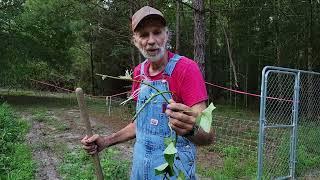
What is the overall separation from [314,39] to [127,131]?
65.6 feet

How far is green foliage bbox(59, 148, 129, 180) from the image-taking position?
671cm

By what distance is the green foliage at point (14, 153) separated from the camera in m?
7.62

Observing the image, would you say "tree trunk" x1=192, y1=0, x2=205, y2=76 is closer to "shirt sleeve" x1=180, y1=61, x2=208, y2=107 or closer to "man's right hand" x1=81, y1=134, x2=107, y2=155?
"man's right hand" x1=81, y1=134, x2=107, y2=155

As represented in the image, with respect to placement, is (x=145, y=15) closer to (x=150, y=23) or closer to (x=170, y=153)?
(x=150, y=23)

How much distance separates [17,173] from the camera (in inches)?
295

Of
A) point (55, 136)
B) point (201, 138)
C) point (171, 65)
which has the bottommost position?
point (55, 136)

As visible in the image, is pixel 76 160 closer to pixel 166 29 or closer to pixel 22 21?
pixel 166 29

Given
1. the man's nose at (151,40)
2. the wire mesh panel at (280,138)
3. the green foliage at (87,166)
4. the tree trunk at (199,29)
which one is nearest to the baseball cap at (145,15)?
the man's nose at (151,40)

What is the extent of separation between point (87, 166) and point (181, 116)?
660 cm

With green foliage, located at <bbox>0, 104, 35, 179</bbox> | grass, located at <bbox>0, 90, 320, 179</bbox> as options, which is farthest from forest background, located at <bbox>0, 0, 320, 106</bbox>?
grass, located at <bbox>0, 90, 320, 179</bbox>

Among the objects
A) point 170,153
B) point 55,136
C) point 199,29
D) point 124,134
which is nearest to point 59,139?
point 55,136

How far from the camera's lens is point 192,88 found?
233 centimetres

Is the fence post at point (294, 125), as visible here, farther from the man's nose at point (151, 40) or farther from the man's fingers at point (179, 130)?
the man's fingers at point (179, 130)

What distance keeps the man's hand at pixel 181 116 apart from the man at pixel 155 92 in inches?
13.9
